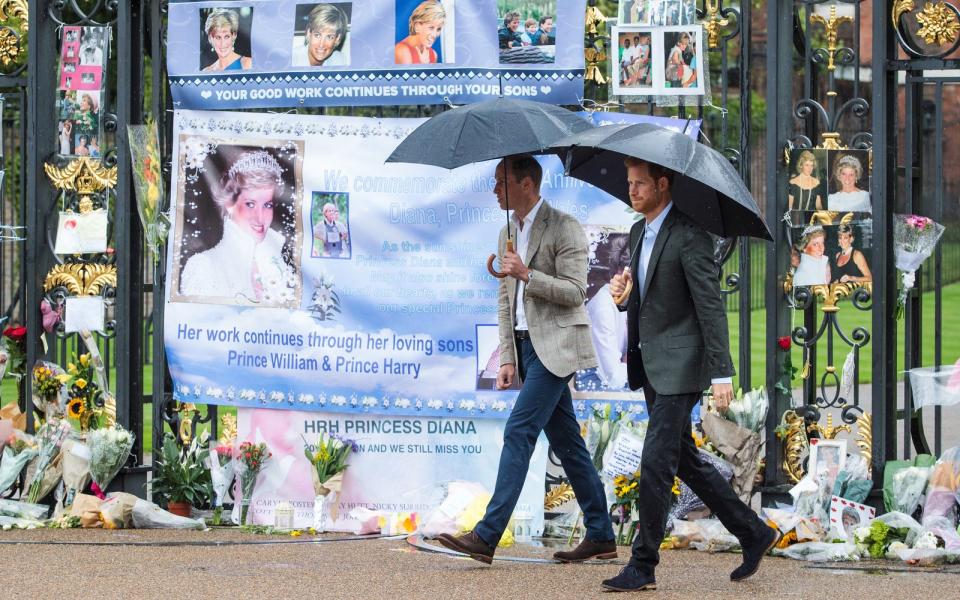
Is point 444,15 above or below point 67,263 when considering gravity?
above

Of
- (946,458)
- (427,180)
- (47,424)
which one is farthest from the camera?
(47,424)

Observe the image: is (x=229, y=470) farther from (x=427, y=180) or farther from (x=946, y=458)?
(x=946, y=458)

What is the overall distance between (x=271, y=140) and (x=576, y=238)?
7.21 ft

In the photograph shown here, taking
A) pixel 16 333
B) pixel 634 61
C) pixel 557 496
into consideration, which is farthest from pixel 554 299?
pixel 16 333

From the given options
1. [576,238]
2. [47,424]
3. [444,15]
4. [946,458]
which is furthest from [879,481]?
[47,424]

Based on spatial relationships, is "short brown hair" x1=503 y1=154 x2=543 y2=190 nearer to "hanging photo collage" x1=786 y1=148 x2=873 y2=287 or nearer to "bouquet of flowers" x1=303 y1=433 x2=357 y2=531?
"hanging photo collage" x1=786 y1=148 x2=873 y2=287

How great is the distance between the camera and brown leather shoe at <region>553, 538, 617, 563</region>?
21.0ft

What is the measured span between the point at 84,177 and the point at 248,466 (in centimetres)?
196

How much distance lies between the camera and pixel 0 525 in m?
7.59

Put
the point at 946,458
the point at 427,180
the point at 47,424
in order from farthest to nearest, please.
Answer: the point at 47,424 → the point at 427,180 → the point at 946,458

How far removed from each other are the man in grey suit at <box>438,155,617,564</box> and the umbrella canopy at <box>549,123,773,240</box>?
0.33 meters

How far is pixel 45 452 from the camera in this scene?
7906 mm

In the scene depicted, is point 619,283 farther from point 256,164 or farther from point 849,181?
point 256,164

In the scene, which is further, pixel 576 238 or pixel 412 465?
pixel 412 465
